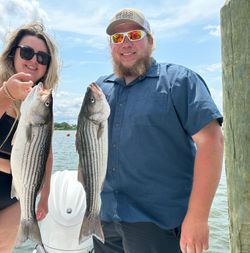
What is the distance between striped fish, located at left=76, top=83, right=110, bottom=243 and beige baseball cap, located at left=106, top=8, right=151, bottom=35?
2.83 ft

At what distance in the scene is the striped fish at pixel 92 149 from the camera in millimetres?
2752

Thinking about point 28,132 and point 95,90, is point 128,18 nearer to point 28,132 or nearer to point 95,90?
point 95,90

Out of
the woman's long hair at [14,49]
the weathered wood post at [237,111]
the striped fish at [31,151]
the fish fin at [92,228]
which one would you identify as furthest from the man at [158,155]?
the woman's long hair at [14,49]

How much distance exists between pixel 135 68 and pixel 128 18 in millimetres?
457

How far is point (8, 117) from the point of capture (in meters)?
3.78

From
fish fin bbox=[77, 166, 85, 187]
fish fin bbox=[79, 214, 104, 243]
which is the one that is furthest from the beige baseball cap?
fish fin bbox=[79, 214, 104, 243]

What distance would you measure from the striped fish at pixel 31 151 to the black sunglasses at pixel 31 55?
0.89 meters

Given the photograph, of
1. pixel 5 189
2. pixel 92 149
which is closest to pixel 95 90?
pixel 92 149

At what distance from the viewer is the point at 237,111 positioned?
221 cm

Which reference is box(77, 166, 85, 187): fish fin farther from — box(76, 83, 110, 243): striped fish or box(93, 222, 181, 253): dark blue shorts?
box(93, 222, 181, 253): dark blue shorts

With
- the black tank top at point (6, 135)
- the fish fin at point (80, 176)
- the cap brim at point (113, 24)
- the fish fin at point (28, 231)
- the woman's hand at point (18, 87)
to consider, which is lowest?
the fish fin at point (28, 231)

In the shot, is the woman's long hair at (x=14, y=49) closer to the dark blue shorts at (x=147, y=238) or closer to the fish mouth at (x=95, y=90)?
the fish mouth at (x=95, y=90)

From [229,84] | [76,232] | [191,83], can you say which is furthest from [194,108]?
[76,232]

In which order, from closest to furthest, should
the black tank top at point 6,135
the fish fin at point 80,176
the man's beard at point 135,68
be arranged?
the fish fin at point 80,176 < the man's beard at point 135,68 < the black tank top at point 6,135
